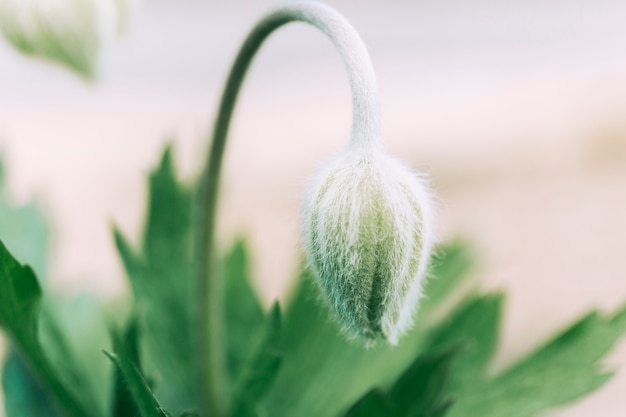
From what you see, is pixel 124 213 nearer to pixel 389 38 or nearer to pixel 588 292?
pixel 588 292

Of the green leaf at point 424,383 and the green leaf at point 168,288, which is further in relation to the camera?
the green leaf at point 168,288

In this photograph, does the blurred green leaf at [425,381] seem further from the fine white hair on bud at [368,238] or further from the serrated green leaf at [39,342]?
the serrated green leaf at [39,342]

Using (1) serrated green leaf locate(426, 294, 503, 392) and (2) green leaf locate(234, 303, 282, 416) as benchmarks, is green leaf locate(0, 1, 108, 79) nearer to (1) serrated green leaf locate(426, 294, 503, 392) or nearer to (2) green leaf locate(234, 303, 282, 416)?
(2) green leaf locate(234, 303, 282, 416)

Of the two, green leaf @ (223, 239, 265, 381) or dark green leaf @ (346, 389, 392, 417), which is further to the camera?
green leaf @ (223, 239, 265, 381)

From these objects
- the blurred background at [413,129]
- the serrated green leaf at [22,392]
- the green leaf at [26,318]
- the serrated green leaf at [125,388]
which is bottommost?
the serrated green leaf at [125,388]

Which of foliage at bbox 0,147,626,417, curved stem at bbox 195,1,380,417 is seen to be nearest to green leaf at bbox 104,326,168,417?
foliage at bbox 0,147,626,417

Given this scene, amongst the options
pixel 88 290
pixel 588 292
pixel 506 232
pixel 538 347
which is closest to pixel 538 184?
pixel 506 232

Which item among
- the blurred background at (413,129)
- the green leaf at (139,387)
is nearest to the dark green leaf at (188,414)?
the green leaf at (139,387)
